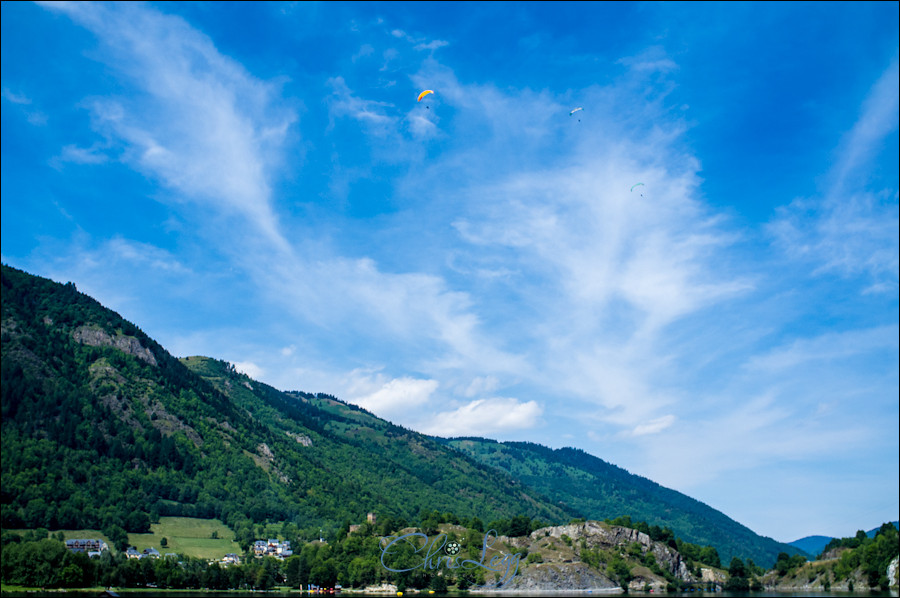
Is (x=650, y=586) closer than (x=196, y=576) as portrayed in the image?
No

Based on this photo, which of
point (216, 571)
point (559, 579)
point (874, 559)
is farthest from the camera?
point (559, 579)

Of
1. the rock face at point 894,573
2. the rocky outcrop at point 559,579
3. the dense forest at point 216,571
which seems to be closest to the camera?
the dense forest at point 216,571

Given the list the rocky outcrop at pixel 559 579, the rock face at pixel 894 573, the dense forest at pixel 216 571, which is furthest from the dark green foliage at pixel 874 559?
→ the rocky outcrop at pixel 559 579

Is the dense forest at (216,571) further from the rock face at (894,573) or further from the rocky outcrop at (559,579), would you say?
the rock face at (894,573)

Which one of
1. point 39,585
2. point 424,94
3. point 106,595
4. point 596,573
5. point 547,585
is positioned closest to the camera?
point 424,94

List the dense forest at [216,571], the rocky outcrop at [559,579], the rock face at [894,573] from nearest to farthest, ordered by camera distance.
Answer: the dense forest at [216,571] → the rock face at [894,573] → the rocky outcrop at [559,579]

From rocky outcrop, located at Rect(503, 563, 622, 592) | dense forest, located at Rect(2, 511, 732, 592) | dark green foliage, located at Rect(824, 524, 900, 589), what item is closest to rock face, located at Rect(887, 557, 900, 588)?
dark green foliage, located at Rect(824, 524, 900, 589)

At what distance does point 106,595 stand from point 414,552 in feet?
289

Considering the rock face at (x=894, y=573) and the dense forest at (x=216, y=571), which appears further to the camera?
the rock face at (x=894, y=573)

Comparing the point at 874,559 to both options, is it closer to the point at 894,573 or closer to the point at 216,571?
the point at 894,573

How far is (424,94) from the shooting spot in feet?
342

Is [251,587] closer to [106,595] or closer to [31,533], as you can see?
[106,595]

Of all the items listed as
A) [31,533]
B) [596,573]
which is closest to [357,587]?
[596,573]

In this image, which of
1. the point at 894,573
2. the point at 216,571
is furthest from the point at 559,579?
the point at 216,571
